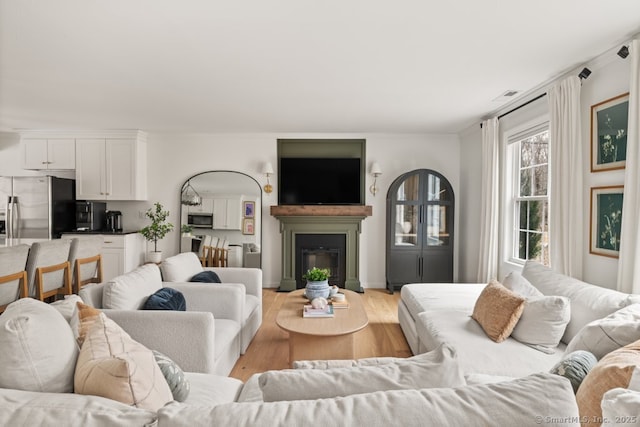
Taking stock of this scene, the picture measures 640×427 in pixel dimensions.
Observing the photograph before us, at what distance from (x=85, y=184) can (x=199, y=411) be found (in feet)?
18.2

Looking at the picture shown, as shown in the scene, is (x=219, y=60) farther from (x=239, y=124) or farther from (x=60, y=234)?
(x=60, y=234)

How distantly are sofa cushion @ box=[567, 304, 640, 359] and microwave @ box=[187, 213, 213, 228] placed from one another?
4.73 metres

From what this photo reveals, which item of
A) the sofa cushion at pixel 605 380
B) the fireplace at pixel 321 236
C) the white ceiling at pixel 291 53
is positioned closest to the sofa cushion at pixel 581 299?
the sofa cushion at pixel 605 380

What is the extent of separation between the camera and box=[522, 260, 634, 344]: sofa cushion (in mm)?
1929

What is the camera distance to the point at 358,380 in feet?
→ 3.22

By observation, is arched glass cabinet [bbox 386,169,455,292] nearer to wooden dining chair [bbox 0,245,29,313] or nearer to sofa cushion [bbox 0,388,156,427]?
wooden dining chair [bbox 0,245,29,313]

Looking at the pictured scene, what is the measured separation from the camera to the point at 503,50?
2492mm

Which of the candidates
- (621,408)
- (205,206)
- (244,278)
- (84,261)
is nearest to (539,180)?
(244,278)

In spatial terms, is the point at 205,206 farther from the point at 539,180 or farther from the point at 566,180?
the point at 566,180

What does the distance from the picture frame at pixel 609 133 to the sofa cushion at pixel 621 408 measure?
220cm

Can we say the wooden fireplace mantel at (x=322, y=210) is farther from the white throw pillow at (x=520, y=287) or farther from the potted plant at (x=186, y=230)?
the white throw pillow at (x=520, y=287)

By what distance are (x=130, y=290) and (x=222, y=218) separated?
3102 mm

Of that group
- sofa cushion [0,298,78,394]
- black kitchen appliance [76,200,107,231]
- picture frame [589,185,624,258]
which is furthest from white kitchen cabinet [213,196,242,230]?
picture frame [589,185,624,258]

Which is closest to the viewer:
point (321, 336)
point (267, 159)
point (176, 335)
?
point (176, 335)
